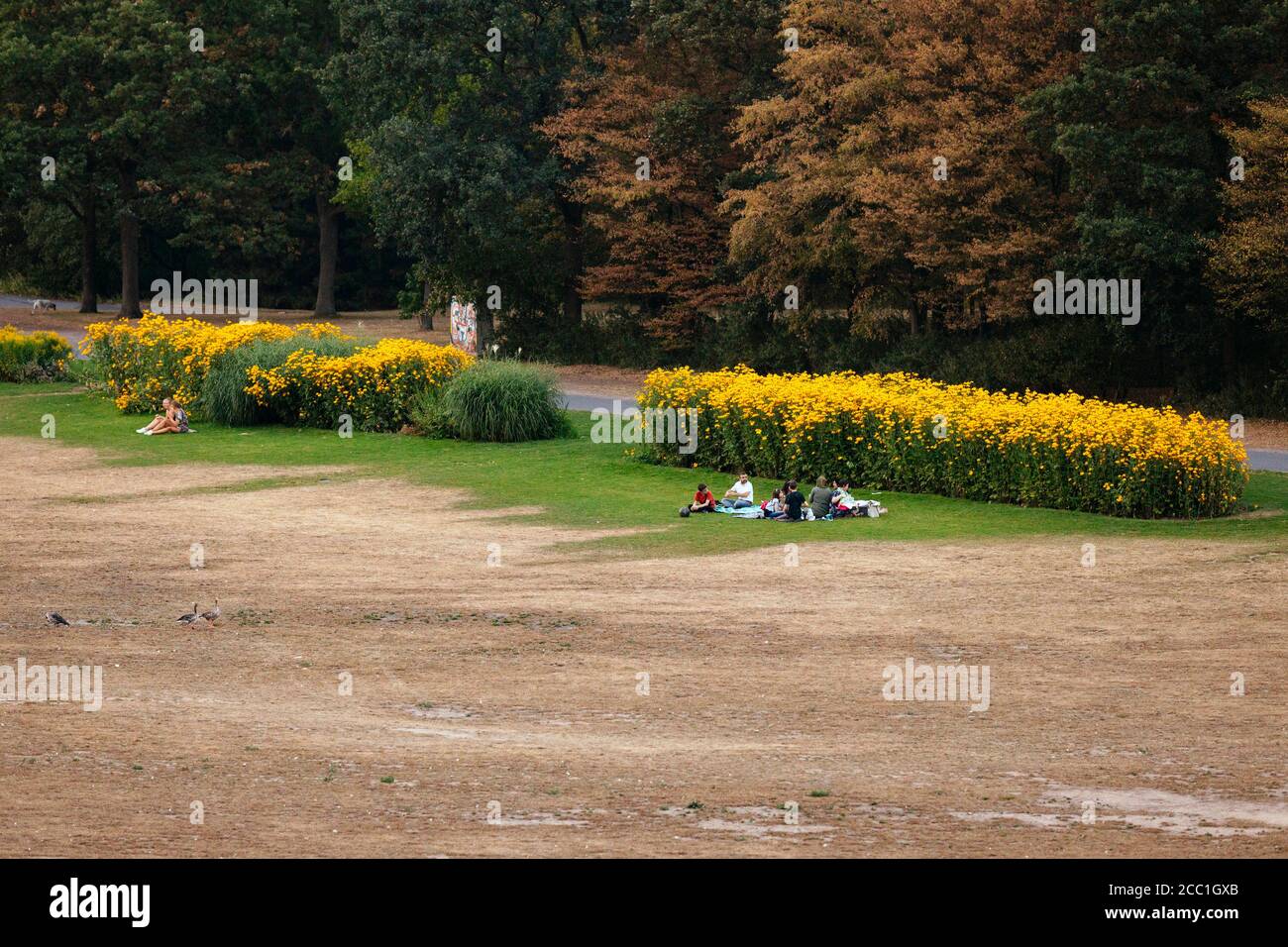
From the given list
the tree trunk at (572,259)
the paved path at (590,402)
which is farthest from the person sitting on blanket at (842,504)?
the tree trunk at (572,259)

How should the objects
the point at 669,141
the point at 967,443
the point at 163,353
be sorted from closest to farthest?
the point at 967,443 < the point at 163,353 < the point at 669,141

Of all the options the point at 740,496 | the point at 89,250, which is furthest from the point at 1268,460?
the point at 89,250

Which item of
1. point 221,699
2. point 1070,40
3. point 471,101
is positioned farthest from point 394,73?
point 221,699

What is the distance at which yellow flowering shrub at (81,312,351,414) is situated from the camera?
3753 cm

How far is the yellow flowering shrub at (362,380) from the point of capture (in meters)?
35.4

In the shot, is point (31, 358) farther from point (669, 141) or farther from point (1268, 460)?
point (1268, 460)

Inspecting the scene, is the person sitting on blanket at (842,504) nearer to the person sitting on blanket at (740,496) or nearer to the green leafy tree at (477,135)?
the person sitting on blanket at (740,496)

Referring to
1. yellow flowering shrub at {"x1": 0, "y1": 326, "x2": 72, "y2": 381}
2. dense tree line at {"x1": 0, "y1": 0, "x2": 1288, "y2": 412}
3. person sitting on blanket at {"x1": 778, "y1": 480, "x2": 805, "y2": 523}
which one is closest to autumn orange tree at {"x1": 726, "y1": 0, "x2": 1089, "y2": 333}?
dense tree line at {"x1": 0, "y1": 0, "x2": 1288, "y2": 412}

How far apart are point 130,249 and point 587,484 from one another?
39.1 meters

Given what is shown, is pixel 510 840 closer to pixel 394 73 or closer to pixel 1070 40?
pixel 1070 40

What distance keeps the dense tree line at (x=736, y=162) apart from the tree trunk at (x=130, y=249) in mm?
127

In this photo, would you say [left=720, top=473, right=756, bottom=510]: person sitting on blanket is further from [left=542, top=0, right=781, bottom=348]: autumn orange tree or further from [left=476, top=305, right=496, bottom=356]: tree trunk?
[left=476, top=305, right=496, bottom=356]: tree trunk

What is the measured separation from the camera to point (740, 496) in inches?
1006

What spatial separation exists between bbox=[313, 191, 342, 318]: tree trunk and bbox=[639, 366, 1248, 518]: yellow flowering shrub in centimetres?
3703
